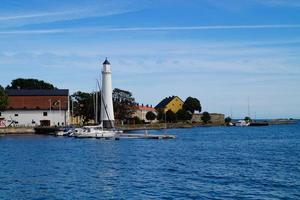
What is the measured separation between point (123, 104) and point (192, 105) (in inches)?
2080

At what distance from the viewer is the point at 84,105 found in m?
140

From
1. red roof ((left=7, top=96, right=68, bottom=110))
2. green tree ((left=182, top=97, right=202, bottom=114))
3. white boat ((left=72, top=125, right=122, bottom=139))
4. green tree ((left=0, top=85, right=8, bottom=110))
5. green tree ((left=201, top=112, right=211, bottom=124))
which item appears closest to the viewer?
white boat ((left=72, top=125, right=122, bottom=139))

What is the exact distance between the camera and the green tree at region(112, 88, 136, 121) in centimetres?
14688

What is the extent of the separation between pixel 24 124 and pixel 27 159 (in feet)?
251

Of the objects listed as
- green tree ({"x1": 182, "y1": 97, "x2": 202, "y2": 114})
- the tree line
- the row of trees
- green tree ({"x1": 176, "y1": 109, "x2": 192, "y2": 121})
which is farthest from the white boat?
green tree ({"x1": 182, "y1": 97, "x2": 202, "y2": 114})

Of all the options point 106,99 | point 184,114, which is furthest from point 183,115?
point 106,99

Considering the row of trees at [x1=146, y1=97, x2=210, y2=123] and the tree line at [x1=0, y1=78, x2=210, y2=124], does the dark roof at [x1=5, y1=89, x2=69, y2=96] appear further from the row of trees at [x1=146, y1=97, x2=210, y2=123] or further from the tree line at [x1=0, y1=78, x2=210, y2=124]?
the row of trees at [x1=146, y1=97, x2=210, y2=123]

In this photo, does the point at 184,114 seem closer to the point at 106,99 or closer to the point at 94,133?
the point at 106,99

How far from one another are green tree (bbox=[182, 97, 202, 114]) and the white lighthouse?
9282cm

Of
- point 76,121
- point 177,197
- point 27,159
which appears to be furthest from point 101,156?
point 76,121

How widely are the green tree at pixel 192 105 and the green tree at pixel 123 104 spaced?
145 ft

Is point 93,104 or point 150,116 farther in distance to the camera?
point 150,116

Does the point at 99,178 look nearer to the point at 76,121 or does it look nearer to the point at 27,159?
the point at 27,159

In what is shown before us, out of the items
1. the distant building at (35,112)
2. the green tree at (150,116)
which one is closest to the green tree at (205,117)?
the green tree at (150,116)
